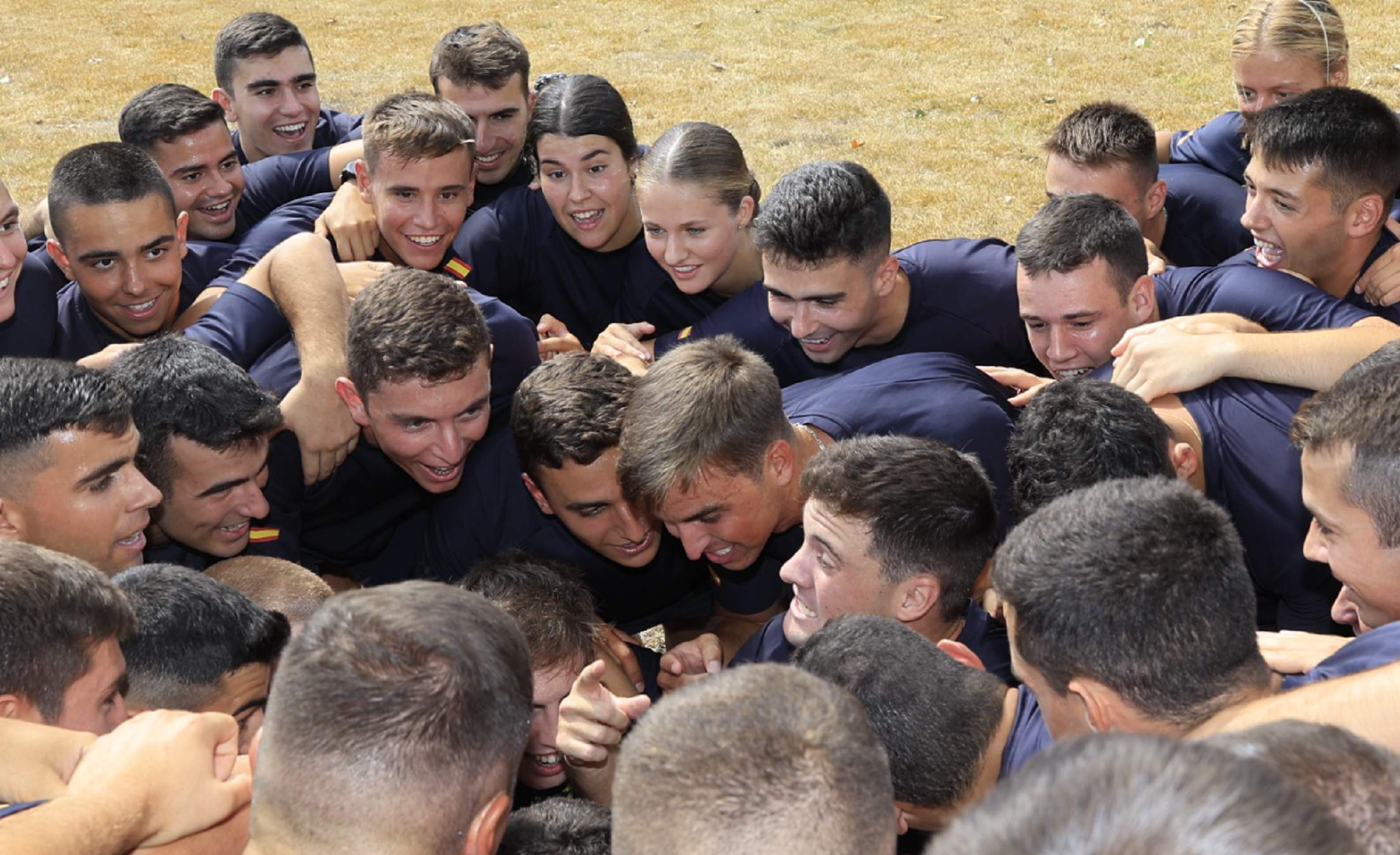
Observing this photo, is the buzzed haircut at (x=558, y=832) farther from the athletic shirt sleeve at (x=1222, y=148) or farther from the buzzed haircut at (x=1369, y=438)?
the athletic shirt sleeve at (x=1222, y=148)

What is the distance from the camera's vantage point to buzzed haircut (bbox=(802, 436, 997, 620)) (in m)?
3.85

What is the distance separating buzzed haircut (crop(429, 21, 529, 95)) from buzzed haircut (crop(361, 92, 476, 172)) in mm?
580

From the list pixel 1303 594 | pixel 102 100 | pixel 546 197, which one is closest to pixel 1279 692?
pixel 1303 594

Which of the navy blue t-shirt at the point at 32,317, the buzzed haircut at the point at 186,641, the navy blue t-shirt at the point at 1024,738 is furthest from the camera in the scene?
the navy blue t-shirt at the point at 32,317

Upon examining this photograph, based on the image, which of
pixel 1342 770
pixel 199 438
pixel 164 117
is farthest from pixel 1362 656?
pixel 164 117

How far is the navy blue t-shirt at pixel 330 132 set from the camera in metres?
7.52

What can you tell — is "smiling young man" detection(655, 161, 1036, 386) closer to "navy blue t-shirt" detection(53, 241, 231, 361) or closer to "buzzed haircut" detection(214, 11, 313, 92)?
"navy blue t-shirt" detection(53, 241, 231, 361)

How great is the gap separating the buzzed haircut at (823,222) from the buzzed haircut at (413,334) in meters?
1.20

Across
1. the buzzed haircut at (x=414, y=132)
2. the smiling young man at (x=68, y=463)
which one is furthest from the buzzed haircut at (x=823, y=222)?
the smiling young man at (x=68, y=463)

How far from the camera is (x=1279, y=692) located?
3027 millimetres

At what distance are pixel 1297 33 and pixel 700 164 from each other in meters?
2.99

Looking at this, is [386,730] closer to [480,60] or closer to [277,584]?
[277,584]

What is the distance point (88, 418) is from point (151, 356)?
1.83 ft

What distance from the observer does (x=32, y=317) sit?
5574 millimetres
